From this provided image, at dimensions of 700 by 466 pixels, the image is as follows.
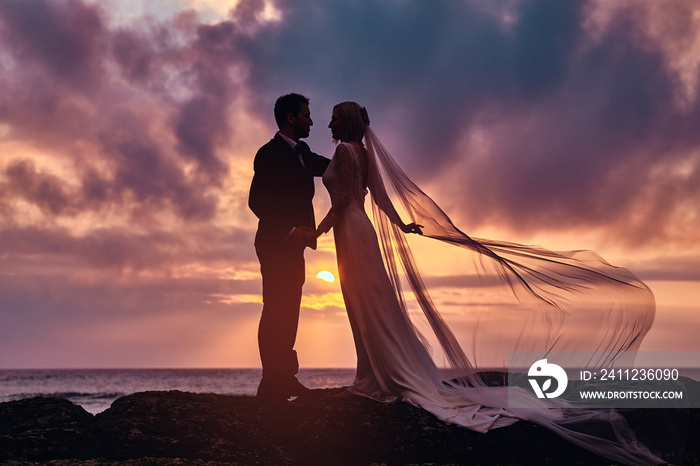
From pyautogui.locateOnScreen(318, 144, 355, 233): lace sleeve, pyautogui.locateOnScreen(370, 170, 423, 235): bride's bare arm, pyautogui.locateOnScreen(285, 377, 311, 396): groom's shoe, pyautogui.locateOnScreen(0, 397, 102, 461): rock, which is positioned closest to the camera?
pyautogui.locateOnScreen(0, 397, 102, 461): rock

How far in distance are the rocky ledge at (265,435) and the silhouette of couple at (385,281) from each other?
0.24 m

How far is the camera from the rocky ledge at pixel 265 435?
555cm

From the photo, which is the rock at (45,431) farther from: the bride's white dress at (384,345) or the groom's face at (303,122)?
the groom's face at (303,122)

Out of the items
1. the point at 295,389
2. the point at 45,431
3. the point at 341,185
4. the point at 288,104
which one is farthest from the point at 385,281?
the point at 45,431

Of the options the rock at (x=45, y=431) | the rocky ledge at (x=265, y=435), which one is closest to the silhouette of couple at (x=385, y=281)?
the rocky ledge at (x=265, y=435)

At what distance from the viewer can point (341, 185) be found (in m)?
6.94

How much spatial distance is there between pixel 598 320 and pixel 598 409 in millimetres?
1050

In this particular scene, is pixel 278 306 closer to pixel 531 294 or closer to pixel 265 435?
pixel 265 435

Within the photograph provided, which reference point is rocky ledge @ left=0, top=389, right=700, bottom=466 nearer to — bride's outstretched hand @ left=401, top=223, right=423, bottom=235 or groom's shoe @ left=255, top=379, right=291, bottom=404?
groom's shoe @ left=255, top=379, right=291, bottom=404

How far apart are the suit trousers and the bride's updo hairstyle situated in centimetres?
160

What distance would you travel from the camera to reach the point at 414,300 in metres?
7.24

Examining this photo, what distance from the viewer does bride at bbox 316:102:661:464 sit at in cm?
666

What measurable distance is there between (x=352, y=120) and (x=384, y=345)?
281 cm

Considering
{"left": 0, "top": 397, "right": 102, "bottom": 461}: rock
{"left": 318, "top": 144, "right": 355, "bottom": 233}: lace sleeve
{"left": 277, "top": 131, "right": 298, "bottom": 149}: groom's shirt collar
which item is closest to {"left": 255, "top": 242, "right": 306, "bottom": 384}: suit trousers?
{"left": 318, "top": 144, "right": 355, "bottom": 233}: lace sleeve
